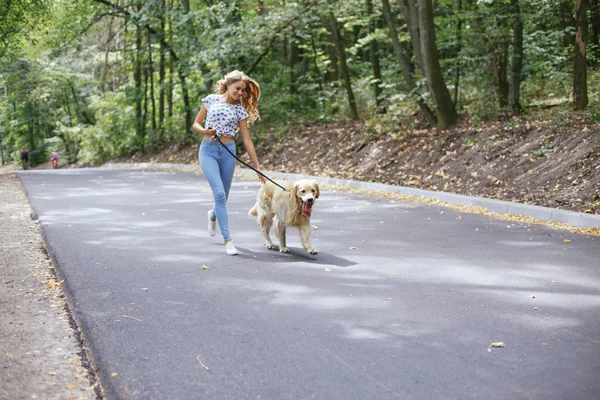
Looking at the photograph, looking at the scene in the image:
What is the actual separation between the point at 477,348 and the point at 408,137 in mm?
14414

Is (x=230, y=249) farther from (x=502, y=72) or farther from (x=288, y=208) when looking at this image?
(x=502, y=72)

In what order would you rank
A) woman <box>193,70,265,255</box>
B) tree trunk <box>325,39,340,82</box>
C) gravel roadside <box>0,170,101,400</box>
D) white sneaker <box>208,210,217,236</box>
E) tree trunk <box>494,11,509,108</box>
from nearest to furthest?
gravel roadside <box>0,170,101,400</box> < woman <box>193,70,265,255</box> < white sneaker <box>208,210,217,236</box> < tree trunk <box>494,11,509,108</box> < tree trunk <box>325,39,340,82</box>

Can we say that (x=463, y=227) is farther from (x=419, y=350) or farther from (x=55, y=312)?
(x=55, y=312)

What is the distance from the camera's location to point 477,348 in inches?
173

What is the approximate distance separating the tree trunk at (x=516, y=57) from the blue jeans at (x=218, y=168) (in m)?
10.6

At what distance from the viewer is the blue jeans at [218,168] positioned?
7.85 m

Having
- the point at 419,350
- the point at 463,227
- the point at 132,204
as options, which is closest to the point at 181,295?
the point at 419,350

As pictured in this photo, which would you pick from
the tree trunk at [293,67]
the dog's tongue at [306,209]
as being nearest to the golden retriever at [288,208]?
the dog's tongue at [306,209]

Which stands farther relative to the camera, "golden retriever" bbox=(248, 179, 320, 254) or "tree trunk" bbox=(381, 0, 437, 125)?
"tree trunk" bbox=(381, 0, 437, 125)

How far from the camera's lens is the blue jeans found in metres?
7.85

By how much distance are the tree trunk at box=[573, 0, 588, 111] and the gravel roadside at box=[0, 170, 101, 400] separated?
12040mm

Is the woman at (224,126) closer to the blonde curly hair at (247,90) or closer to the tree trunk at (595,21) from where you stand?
the blonde curly hair at (247,90)

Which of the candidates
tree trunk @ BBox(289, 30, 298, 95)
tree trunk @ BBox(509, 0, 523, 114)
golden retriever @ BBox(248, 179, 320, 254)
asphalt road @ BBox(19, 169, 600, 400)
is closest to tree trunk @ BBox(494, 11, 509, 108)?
tree trunk @ BBox(509, 0, 523, 114)

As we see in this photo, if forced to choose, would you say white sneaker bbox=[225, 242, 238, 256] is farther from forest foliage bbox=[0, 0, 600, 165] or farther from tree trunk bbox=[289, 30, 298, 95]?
tree trunk bbox=[289, 30, 298, 95]
